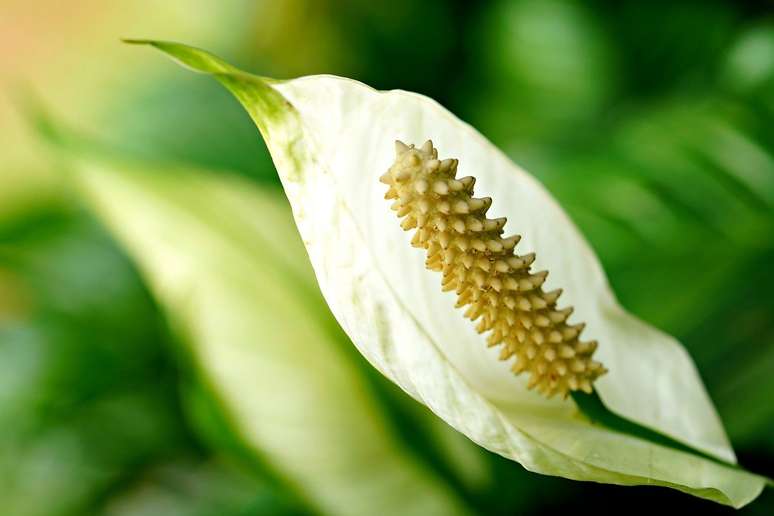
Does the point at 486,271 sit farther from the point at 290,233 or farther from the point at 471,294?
the point at 290,233

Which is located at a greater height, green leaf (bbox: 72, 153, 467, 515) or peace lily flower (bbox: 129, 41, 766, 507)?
peace lily flower (bbox: 129, 41, 766, 507)

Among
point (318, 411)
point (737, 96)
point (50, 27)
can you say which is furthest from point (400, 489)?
point (50, 27)

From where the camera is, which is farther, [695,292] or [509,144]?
[509,144]

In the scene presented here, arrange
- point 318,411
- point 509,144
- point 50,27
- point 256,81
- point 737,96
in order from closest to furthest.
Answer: point 256,81 → point 318,411 → point 737,96 → point 509,144 → point 50,27

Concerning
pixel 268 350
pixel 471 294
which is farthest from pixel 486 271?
pixel 268 350

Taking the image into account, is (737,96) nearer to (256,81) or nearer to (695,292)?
(695,292)

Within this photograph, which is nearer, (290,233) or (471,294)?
(471,294)
